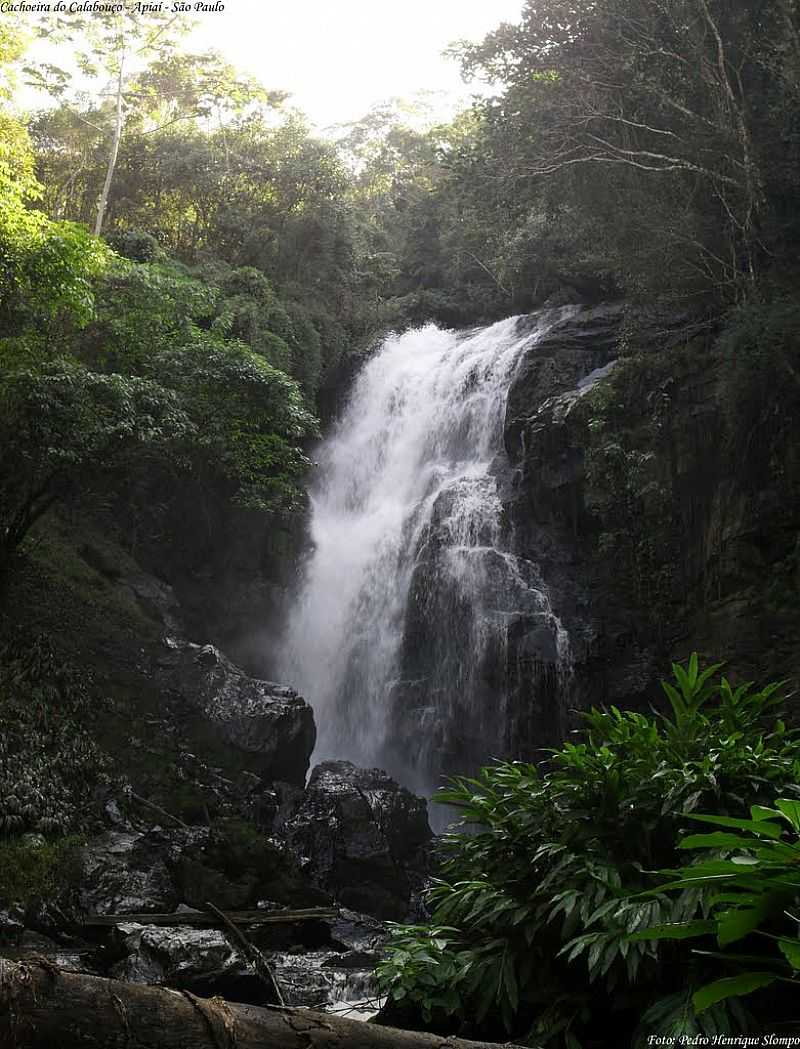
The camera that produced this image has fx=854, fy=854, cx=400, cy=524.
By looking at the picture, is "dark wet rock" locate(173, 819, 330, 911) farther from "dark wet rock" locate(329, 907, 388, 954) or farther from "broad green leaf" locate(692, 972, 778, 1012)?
"broad green leaf" locate(692, 972, 778, 1012)

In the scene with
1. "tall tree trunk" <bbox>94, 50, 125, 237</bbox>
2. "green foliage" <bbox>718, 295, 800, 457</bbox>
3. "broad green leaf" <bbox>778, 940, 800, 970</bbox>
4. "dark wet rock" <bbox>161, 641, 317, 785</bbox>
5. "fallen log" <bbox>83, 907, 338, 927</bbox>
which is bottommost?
"broad green leaf" <bbox>778, 940, 800, 970</bbox>

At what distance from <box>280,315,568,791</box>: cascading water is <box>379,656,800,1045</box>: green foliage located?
401 inches

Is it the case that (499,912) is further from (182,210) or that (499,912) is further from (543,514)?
(182,210)

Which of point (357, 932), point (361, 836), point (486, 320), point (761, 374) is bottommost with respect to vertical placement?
point (357, 932)

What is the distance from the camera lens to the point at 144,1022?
2070mm

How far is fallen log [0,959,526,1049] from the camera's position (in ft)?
6.53

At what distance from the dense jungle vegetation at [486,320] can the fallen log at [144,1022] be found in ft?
3.02

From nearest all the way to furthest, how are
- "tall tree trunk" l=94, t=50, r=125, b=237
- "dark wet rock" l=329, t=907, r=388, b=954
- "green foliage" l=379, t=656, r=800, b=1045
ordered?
1. "green foliage" l=379, t=656, r=800, b=1045
2. "dark wet rock" l=329, t=907, r=388, b=954
3. "tall tree trunk" l=94, t=50, r=125, b=237

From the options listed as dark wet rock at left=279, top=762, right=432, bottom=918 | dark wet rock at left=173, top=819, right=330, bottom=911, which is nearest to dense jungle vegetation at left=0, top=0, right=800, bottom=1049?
dark wet rock at left=173, top=819, right=330, bottom=911

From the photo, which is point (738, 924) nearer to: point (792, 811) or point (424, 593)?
point (792, 811)

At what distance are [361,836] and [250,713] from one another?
2.84 meters

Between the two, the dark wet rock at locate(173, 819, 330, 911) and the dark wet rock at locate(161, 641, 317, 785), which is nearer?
the dark wet rock at locate(173, 819, 330, 911)

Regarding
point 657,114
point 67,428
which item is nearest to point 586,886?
point 67,428

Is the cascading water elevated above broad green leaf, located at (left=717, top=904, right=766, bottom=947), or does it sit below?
above
